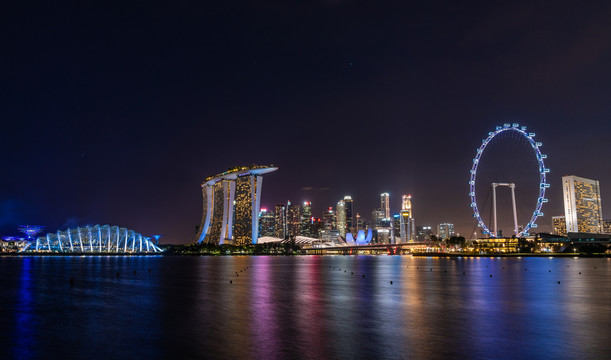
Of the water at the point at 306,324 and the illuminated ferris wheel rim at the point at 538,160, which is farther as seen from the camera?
the illuminated ferris wheel rim at the point at 538,160

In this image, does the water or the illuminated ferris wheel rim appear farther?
the illuminated ferris wheel rim

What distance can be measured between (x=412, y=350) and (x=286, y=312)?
1160 centimetres

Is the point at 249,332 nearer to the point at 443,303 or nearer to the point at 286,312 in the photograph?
the point at 286,312

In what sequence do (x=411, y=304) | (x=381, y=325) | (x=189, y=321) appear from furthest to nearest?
(x=411, y=304), (x=189, y=321), (x=381, y=325)

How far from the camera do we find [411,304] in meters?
31.9

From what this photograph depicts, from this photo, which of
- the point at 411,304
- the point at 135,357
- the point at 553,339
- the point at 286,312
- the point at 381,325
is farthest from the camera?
the point at 411,304

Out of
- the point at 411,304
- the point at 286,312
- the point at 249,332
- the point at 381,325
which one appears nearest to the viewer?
the point at 249,332

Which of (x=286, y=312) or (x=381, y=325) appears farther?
(x=286, y=312)

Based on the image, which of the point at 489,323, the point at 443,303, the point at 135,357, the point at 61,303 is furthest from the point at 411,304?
the point at 61,303

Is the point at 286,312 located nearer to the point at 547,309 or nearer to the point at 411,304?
the point at 411,304

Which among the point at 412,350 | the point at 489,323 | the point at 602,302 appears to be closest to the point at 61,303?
the point at 412,350

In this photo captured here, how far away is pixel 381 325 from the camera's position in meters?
23.5

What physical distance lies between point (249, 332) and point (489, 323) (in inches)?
501

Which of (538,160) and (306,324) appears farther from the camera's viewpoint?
(538,160)
